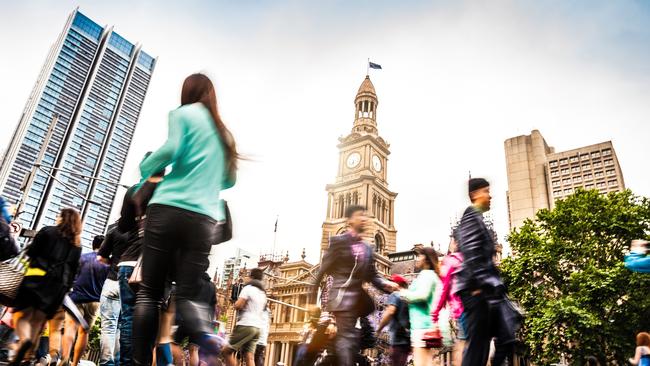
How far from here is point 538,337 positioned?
2162cm

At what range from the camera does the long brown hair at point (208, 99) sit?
2.86m

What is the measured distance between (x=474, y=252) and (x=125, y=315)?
10.5 ft

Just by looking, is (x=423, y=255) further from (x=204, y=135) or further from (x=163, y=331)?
(x=204, y=135)

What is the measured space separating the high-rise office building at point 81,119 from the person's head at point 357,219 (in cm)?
9337

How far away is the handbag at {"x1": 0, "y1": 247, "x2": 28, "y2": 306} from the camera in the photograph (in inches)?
162

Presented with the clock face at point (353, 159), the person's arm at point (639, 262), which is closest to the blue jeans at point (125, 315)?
the person's arm at point (639, 262)

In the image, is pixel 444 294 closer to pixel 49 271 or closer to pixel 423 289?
pixel 423 289

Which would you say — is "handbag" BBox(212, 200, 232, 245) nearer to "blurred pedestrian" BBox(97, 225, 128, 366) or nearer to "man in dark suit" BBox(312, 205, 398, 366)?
"man in dark suit" BBox(312, 205, 398, 366)

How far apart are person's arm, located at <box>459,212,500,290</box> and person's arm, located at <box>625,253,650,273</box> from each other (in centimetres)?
230

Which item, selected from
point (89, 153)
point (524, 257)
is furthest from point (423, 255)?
point (89, 153)

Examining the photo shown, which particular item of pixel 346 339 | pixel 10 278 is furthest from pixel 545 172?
pixel 10 278

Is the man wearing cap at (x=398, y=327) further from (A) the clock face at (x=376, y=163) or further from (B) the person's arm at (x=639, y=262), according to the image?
(A) the clock face at (x=376, y=163)

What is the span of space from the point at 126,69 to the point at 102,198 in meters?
36.1

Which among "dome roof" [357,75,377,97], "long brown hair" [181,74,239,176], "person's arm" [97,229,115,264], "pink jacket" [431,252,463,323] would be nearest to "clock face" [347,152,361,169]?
"dome roof" [357,75,377,97]
